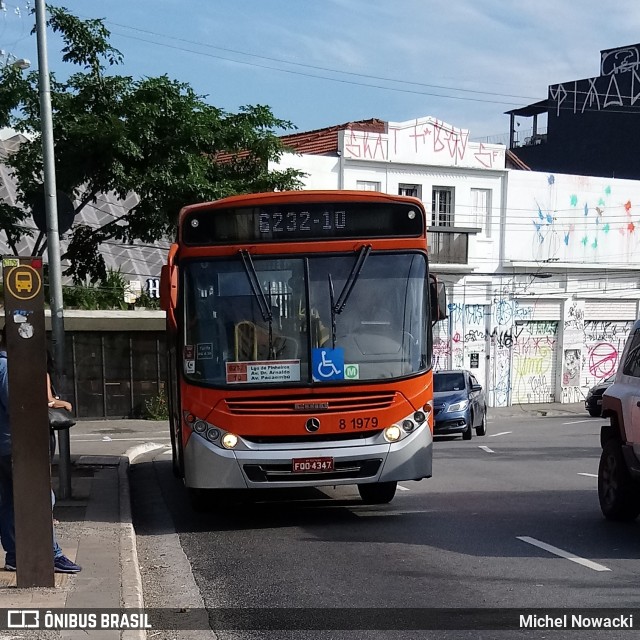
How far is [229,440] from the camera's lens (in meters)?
9.38

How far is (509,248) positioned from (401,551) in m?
29.3

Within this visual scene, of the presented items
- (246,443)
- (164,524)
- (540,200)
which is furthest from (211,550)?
(540,200)

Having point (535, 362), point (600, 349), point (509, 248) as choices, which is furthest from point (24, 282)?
point (600, 349)

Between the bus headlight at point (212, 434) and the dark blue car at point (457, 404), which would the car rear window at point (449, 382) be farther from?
the bus headlight at point (212, 434)

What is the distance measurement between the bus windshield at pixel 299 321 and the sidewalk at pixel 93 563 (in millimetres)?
1795

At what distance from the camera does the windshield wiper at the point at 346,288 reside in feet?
31.7

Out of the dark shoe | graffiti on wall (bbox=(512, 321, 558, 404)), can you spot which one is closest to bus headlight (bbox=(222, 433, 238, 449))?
the dark shoe

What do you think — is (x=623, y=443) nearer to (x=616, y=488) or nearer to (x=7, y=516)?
(x=616, y=488)

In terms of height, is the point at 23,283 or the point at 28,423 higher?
the point at 23,283

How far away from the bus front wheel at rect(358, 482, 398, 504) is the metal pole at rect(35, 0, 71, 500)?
345 centimetres

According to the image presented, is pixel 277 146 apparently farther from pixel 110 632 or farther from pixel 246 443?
pixel 110 632

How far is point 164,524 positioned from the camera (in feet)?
34.3

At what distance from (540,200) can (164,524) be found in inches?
1145

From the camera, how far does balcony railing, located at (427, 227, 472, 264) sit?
113 ft
